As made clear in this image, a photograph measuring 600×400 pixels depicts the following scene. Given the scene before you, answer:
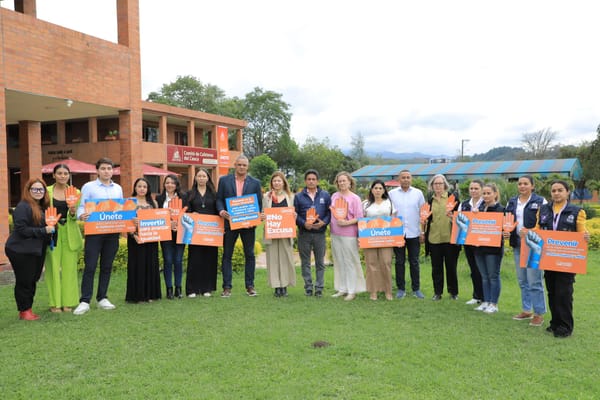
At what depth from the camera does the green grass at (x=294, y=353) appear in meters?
3.80

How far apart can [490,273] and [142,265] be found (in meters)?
4.66

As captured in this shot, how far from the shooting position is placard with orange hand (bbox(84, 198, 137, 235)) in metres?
6.11

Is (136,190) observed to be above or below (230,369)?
above

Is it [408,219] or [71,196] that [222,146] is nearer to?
[408,219]

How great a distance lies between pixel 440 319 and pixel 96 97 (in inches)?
369

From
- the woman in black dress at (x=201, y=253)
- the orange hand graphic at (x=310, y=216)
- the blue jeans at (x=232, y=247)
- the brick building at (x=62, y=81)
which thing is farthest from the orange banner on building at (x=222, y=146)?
the orange hand graphic at (x=310, y=216)

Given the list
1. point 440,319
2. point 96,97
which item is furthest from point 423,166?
point 440,319

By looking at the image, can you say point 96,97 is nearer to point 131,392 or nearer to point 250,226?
point 250,226

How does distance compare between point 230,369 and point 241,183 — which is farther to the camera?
point 241,183

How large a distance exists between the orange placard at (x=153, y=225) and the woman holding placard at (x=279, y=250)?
4.52 ft

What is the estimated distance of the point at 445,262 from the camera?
6.90 meters

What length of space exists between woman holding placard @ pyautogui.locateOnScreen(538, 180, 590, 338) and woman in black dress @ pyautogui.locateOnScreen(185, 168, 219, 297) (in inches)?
173

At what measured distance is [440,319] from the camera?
19.0 ft

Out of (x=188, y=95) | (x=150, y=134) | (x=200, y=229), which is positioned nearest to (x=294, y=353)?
Result: (x=200, y=229)
